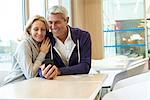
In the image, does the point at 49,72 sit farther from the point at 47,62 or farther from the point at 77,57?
the point at 77,57

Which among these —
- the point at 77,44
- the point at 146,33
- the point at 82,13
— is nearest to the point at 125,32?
the point at 146,33

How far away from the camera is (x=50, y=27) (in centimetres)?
235

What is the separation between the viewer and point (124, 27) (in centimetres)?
624

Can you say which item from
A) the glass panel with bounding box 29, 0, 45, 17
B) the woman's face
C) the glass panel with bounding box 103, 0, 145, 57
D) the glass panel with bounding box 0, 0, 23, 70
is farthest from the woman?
the glass panel with bounding box 103, 0, 145, 57

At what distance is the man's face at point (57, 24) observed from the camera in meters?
2.29

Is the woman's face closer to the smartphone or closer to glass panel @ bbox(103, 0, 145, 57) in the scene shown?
Answer: the smartphone

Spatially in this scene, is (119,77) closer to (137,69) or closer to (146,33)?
(137,69)

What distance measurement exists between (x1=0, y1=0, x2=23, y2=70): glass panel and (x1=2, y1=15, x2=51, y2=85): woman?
857 mm

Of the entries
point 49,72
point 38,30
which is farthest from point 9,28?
point 49,72

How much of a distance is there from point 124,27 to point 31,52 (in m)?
4.39

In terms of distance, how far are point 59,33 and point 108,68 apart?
3.56ft

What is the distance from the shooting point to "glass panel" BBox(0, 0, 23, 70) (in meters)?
3.12

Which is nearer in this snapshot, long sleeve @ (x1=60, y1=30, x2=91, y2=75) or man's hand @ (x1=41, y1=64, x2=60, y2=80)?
man's hand @ (x1=41, y1=64, x2=60, y2=80)

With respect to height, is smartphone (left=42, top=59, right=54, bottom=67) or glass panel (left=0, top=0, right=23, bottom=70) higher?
glass panel (left=0, top=0, right=23, bottom=70)
